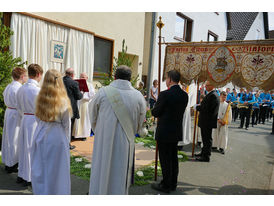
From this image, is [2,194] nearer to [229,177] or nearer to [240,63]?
[229,177]

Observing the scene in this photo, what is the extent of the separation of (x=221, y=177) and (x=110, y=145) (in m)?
2.92

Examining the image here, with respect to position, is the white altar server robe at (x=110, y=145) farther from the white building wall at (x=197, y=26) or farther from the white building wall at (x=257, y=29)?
the white building wall at (x=257, y=29)

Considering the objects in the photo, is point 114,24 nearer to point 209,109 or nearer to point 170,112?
point 209,109

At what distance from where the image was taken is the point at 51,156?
10.1 feet

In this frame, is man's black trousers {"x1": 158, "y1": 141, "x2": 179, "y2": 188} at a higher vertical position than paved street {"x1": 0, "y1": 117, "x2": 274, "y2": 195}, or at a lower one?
higher

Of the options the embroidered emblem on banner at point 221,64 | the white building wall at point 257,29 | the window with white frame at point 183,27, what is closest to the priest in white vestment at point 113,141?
the embroidered emblem on banner at point 221,64

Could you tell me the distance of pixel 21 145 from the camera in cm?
395

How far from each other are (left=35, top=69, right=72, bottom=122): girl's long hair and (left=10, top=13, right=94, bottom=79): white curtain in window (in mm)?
4119

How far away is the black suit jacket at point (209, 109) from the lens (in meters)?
5.54

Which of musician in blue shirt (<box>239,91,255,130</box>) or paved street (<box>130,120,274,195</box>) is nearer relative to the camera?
paved street (<box>130,120,274,195</box>)

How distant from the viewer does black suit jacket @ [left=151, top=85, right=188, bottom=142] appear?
147 inches

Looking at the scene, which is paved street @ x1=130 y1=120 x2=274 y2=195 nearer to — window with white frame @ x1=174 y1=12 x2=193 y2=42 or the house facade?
the house facade

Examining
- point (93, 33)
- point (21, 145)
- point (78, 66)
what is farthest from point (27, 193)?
point (93, 33)

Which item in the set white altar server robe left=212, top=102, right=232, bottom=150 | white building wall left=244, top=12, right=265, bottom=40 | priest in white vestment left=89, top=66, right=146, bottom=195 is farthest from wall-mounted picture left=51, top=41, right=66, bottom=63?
white building wall left=244, top=12, right=265, bottom=40
